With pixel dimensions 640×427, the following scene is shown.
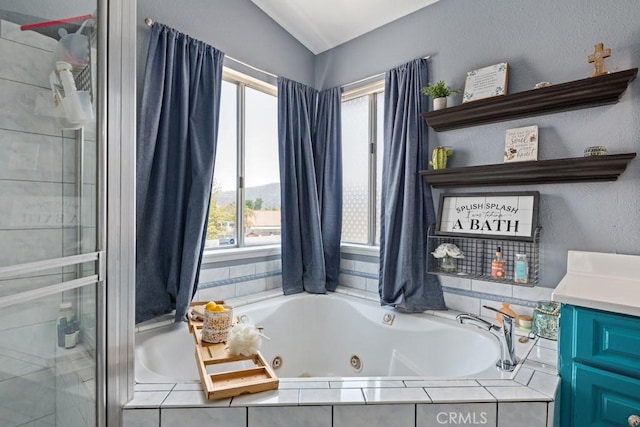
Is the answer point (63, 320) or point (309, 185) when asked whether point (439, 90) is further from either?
point (63, 320)

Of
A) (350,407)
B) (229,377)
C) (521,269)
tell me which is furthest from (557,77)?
(229,377)

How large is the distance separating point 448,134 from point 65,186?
1.95 meters

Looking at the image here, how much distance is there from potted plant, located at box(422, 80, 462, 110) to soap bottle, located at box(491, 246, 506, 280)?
2.93 feet

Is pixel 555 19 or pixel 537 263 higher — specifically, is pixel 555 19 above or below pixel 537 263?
above

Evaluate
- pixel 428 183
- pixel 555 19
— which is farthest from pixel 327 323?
pixel 555 19

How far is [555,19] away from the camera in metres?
1.70

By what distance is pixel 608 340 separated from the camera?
3.82 feet

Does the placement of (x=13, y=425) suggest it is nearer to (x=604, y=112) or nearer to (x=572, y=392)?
(x=572, y=392)

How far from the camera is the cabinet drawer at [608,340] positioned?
1.12m

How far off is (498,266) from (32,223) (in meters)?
1.99

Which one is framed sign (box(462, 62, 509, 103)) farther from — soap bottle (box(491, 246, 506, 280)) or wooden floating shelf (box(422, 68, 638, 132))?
soap bottle (box(491, 246, 506, 280))

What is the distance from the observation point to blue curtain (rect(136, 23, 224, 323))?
1757mm

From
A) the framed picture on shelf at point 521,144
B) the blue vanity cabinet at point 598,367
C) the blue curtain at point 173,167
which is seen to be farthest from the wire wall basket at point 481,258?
the blue curtain at point 173,167

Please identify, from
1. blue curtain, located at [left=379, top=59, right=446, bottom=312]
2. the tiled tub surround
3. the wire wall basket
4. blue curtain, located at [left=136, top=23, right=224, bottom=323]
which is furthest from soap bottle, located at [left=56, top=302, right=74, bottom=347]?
the wire wall basket
